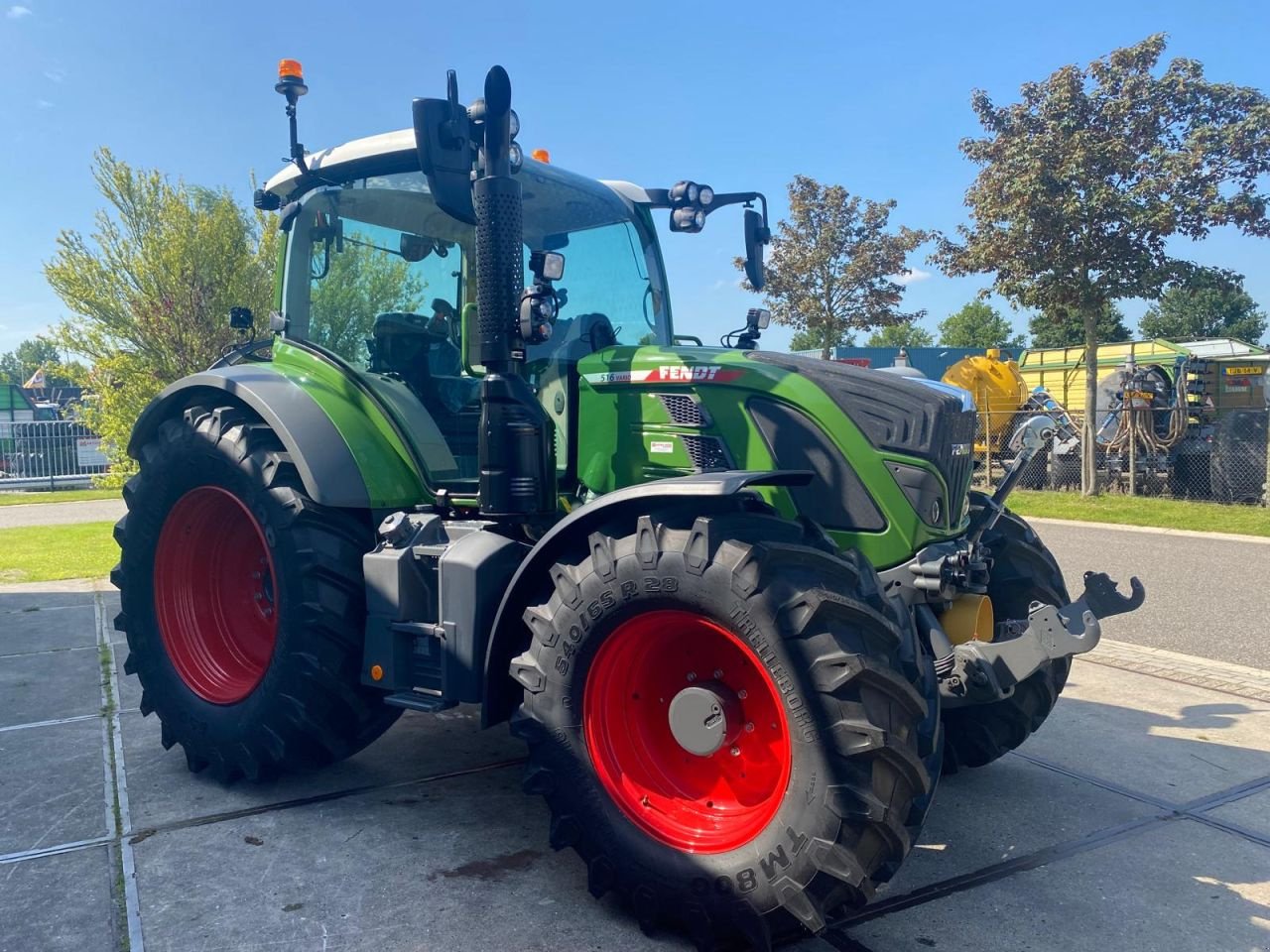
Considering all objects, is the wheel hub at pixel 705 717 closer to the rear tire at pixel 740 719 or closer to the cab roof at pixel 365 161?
the rear tire at pixel 740 719

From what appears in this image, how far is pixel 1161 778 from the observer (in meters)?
4.28

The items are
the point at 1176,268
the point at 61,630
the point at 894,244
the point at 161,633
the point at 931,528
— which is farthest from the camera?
the point at 894,244

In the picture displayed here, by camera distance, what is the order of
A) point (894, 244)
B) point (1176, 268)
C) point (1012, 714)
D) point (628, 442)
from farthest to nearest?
point (894, 244) < point (1176, 268) < point (1012, 714) < point (628, 442)

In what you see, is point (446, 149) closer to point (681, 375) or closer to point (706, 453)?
point (681, 375)

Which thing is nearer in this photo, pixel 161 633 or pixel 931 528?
pixel 931 528

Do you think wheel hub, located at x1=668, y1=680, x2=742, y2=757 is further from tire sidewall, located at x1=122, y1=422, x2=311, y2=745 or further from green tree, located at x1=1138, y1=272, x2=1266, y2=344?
green tree, located at x1=1138, y1=272, x2=1266, y2=344

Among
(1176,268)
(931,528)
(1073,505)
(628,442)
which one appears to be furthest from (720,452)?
(1176,268)

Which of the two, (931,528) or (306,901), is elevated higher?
(931,528)

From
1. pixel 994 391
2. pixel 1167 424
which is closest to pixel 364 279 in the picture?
pixel 1167 424

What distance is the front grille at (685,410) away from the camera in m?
3.59

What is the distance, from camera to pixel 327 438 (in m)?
4.11

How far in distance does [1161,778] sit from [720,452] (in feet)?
8.31

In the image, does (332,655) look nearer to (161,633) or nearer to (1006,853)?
(161,633)

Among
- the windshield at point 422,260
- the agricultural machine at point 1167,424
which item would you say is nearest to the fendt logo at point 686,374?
the windshield at point 422,260
